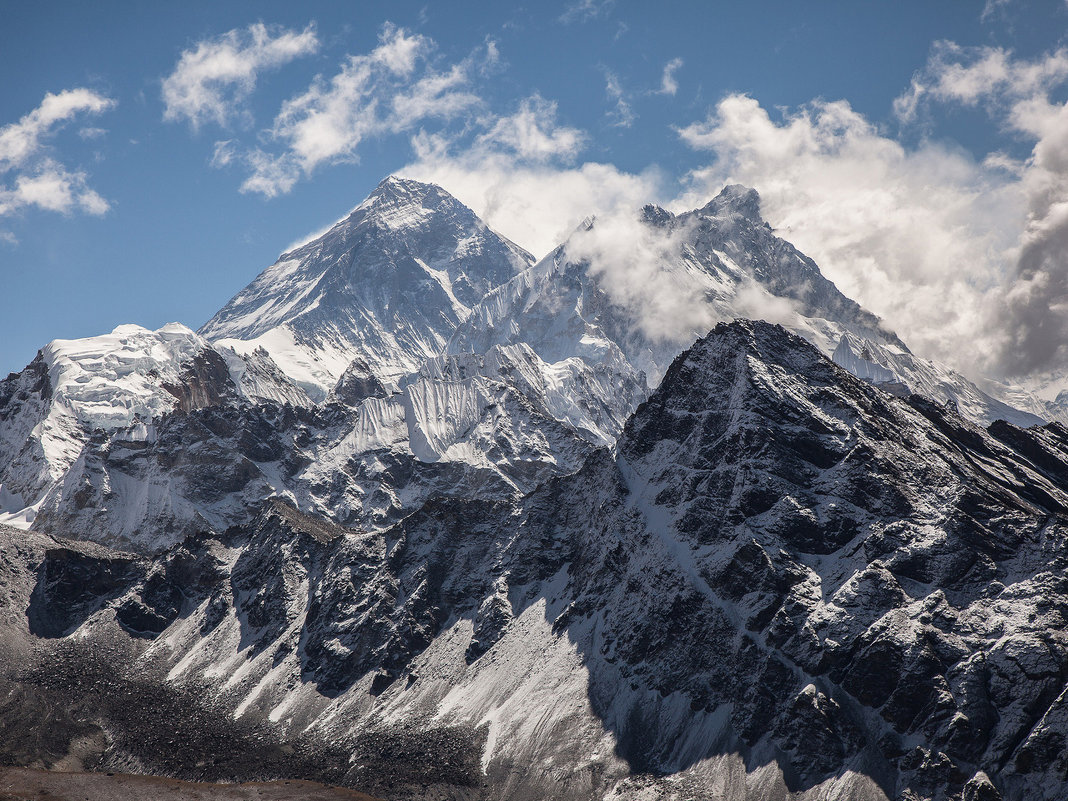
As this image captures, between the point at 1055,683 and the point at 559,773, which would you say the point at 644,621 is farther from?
the point at 1055,683

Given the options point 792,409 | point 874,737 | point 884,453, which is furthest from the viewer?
point 792,409

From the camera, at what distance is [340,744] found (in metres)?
193

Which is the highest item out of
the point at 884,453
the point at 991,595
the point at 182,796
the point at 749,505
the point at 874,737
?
the point at 884,453

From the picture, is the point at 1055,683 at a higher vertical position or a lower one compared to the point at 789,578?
lower

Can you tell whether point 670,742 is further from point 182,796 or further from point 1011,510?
point 182,796

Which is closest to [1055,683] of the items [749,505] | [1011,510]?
[1011,510]

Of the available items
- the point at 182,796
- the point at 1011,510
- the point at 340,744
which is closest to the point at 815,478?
the point at 1011,510

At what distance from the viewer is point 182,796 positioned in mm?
171625

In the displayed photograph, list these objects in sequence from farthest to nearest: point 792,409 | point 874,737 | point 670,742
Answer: point 792,409, point 670,742, point 874,737

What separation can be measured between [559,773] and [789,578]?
5337 cm

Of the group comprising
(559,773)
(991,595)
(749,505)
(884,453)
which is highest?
(884,453)

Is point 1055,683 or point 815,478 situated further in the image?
point 815,478

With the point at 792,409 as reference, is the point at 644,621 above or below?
below

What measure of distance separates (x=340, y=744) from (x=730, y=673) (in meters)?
81.1
